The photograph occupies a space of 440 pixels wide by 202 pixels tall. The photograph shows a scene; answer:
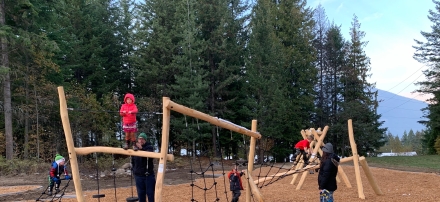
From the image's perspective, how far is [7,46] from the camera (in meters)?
18.6

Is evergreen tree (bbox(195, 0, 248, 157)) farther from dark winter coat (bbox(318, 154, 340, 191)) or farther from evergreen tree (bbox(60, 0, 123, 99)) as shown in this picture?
dark winter coat (bbox(318, 154, 340, 191))

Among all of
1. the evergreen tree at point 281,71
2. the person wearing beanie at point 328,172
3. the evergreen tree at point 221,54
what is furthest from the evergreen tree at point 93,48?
A: the person wearing beanie at point 328,172

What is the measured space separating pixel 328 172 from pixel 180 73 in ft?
65.5

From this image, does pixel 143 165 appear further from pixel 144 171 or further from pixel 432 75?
pixel 432 75

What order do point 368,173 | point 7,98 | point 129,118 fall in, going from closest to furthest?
point 129,118
point 368,173
point 7,98

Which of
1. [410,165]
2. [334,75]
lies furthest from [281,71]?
[410,165]

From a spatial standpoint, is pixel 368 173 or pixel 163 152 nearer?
pixel 163 152

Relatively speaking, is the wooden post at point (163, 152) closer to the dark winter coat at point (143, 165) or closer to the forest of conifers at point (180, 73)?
the dark winter coat at point (143, 165)

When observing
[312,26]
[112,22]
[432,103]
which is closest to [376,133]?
[432,103]

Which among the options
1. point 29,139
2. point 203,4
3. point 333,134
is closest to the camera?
point 29,139

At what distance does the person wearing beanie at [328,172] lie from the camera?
21.9 feet

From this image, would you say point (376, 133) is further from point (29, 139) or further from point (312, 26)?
point (29, 139)

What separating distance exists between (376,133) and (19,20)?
1025 inches

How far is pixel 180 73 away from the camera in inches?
1019
